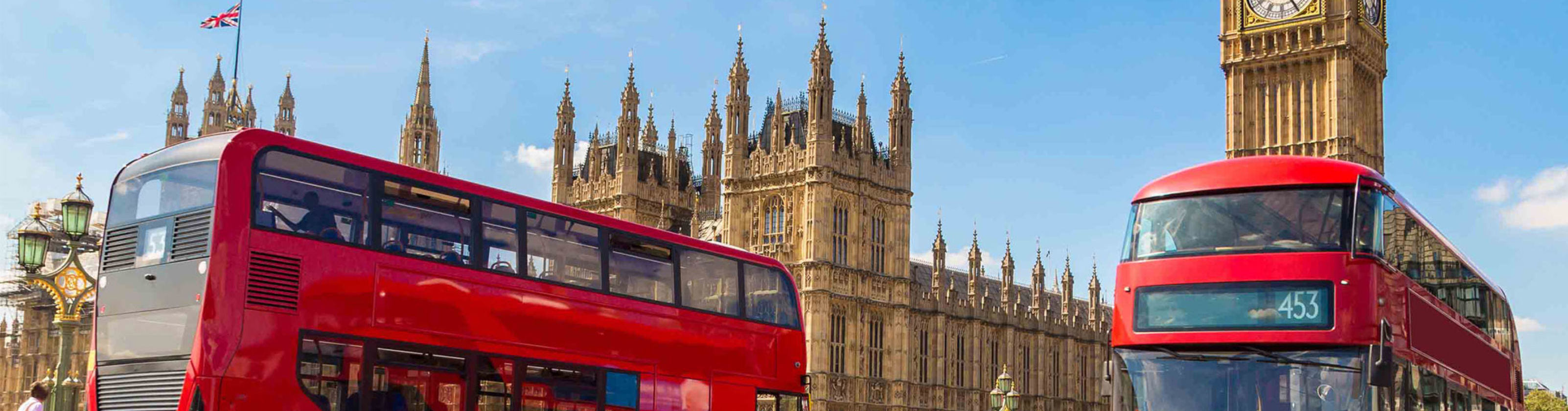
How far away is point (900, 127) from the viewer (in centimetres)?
4828

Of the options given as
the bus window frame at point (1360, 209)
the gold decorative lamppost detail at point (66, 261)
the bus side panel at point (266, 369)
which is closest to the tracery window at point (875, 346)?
the gold decorative lamppost detail at point (66, 261)

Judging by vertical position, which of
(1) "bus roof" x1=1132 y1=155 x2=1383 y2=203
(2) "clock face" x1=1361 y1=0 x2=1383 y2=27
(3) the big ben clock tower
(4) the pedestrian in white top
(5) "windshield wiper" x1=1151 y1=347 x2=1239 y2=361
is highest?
(2) "clock face" x1=1361 y1=0 x2=1383 y2=27

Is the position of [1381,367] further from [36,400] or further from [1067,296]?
[1067,296]

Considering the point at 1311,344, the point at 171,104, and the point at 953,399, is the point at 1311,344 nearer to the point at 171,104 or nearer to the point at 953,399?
the point at 953,399

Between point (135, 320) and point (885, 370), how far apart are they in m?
34.8

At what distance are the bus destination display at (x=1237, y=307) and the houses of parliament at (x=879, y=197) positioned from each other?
94.0 feet

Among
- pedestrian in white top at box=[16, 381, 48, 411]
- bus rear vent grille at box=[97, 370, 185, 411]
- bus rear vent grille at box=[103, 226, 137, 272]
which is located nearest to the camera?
bus rear vent grille at box=[97, 370, 185, 411]

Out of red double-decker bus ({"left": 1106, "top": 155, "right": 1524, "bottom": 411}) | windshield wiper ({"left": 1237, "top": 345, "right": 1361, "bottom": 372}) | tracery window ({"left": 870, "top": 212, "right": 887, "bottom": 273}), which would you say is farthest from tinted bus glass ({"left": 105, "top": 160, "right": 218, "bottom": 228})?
tracery window ({"left": 870, "top": 212, "right": 887, "bottom": 273})

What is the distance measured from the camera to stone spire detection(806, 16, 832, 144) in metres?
45.3

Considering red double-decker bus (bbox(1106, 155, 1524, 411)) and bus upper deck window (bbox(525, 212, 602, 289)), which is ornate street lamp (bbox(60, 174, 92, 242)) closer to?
bus upper deck window (bbox(525, 212, 602, 289))

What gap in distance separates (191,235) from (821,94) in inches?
1325

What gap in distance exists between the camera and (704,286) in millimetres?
17750

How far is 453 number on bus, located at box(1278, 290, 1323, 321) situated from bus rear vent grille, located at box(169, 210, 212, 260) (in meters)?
9.96

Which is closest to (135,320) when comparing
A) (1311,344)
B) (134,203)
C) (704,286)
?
(134,203)
